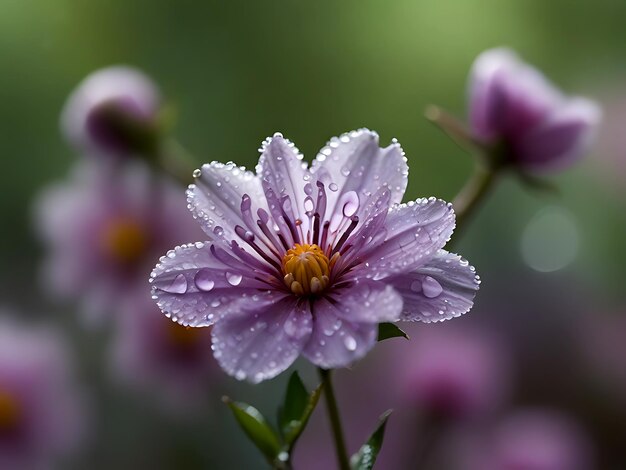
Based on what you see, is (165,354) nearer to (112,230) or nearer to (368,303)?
(112,230)

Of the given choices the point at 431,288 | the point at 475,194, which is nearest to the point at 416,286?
the point at 431,288

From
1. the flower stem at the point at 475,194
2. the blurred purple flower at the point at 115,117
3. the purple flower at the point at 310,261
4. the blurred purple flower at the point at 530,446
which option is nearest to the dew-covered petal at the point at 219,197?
the purple flower at the point at 310,261

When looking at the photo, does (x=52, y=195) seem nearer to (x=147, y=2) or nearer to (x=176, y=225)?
(x=176, y=225)

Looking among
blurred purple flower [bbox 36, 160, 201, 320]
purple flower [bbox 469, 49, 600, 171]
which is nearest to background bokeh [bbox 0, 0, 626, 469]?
blurred purple flower [bbox 36, 160, 201, 320]

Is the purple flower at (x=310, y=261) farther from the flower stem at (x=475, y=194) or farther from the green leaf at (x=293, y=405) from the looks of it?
the flower stem at (x=475, y=194)

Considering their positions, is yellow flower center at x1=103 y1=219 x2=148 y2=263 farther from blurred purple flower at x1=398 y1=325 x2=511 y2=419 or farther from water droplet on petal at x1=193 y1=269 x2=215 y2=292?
water droplet on petal at x1=193 y1=269 x2=215 y2=292

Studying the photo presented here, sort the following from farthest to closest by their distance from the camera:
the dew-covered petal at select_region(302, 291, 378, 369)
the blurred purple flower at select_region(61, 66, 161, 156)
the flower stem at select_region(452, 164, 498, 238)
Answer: the blurred purple flower at select_region(61, 66, 161, 156) < the flower stem at select_region(452, 164, 498, 238) < the dew-covered petal at select_region(302, 291, 378, 369)
